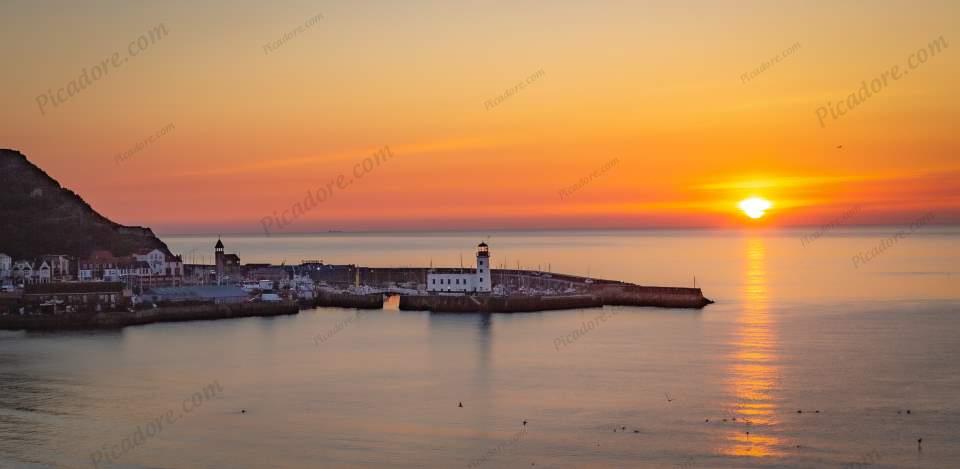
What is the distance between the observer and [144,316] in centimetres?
6322

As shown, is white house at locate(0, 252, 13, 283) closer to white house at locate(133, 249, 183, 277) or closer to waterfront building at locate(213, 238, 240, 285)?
white house at locate(133, 249, 183, 277)

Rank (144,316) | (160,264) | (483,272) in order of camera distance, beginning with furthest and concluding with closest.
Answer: (160,264)
(483,272)
(144,316)

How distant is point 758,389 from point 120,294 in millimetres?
45620

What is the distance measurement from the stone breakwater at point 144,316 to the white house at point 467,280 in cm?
1086

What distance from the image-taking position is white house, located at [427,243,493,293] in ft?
250

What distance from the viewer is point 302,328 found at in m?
61.8

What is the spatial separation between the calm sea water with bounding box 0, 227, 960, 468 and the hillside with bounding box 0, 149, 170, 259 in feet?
137

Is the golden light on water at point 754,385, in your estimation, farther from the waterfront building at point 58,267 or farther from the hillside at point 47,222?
the hillside at point 47,222

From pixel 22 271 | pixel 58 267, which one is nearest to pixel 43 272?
pixel 58 267

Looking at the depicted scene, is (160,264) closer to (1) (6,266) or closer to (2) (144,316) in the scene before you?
(1) (6,266)

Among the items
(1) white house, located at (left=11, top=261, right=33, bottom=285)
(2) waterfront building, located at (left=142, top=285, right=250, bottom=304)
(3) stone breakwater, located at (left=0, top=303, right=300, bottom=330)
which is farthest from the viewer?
(1) white house, located at (left=11, top=261, right=33, bottom=285)

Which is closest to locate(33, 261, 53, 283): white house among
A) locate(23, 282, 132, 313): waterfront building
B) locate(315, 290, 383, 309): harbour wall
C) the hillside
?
the hillside

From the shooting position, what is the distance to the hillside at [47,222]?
97981mm

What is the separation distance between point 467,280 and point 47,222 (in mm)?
49883
